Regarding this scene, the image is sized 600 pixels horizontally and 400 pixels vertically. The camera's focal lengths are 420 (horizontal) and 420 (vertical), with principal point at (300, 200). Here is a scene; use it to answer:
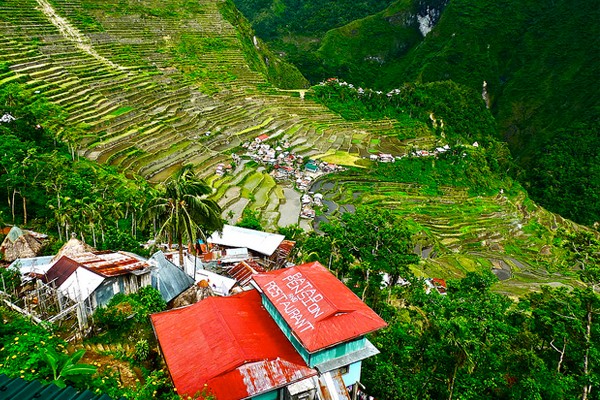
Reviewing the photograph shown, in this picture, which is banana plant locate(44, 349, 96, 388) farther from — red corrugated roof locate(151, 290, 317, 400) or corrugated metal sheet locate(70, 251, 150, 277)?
corrugated metal sheet locate(70, 251, 150, 277)

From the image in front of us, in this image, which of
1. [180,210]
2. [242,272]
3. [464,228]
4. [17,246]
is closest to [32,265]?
[17,246]

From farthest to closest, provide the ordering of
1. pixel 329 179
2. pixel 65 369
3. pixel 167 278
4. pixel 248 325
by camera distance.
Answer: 1. pixel 329 179
2. pixel 167 278
3. pixel 248 325
4. pixel 65 369

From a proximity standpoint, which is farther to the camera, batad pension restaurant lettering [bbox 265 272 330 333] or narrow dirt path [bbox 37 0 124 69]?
narrow dirt path [bbox 37 0 124 69]

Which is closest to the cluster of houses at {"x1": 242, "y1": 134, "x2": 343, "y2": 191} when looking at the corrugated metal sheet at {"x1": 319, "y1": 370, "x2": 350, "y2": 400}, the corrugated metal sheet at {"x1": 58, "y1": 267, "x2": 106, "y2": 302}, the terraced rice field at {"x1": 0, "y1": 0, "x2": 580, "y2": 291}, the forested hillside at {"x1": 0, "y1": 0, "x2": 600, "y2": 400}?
the forested hillside at {"x1": 0, "y1": 0, "x2": 600, "y2": 400}

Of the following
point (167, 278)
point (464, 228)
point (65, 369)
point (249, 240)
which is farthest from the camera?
point (464, 228)

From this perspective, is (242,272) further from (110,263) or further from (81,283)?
(81,283)
